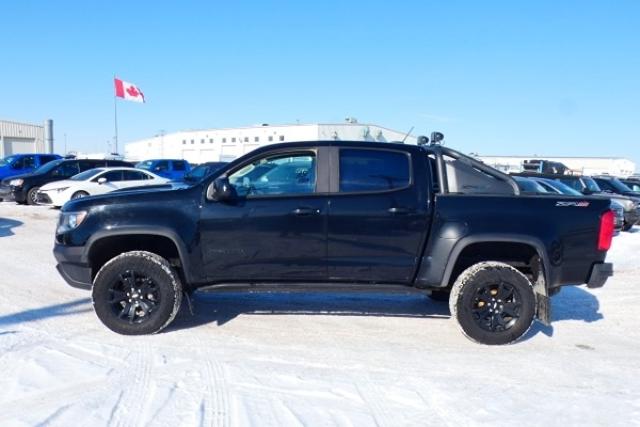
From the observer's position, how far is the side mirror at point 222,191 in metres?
4.24

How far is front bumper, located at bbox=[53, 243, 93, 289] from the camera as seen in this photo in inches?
174

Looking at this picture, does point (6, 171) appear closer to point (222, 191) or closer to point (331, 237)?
point (222, 191)

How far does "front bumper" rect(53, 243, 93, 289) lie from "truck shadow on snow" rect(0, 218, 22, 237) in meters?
6.12

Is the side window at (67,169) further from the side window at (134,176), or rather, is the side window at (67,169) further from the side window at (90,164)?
the side window at (134,176)

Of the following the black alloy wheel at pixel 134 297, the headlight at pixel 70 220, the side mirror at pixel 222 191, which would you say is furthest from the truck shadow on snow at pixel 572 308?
the headlight at pixel 70 220

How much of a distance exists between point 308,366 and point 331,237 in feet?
3.76

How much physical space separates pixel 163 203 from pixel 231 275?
0.89 meters

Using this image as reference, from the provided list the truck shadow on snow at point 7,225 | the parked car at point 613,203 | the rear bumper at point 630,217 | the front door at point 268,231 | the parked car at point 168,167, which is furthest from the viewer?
the parked car at point 168,167

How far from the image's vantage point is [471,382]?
3.65 meters

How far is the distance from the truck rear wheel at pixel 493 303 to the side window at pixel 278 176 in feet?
5.53

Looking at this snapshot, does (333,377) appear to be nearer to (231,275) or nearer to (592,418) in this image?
(231,275)

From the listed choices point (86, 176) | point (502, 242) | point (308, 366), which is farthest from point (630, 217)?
point (86, 176)

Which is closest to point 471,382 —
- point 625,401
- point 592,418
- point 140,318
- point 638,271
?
point 592,418

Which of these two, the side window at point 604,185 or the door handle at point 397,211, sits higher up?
the side window at point 604,185
